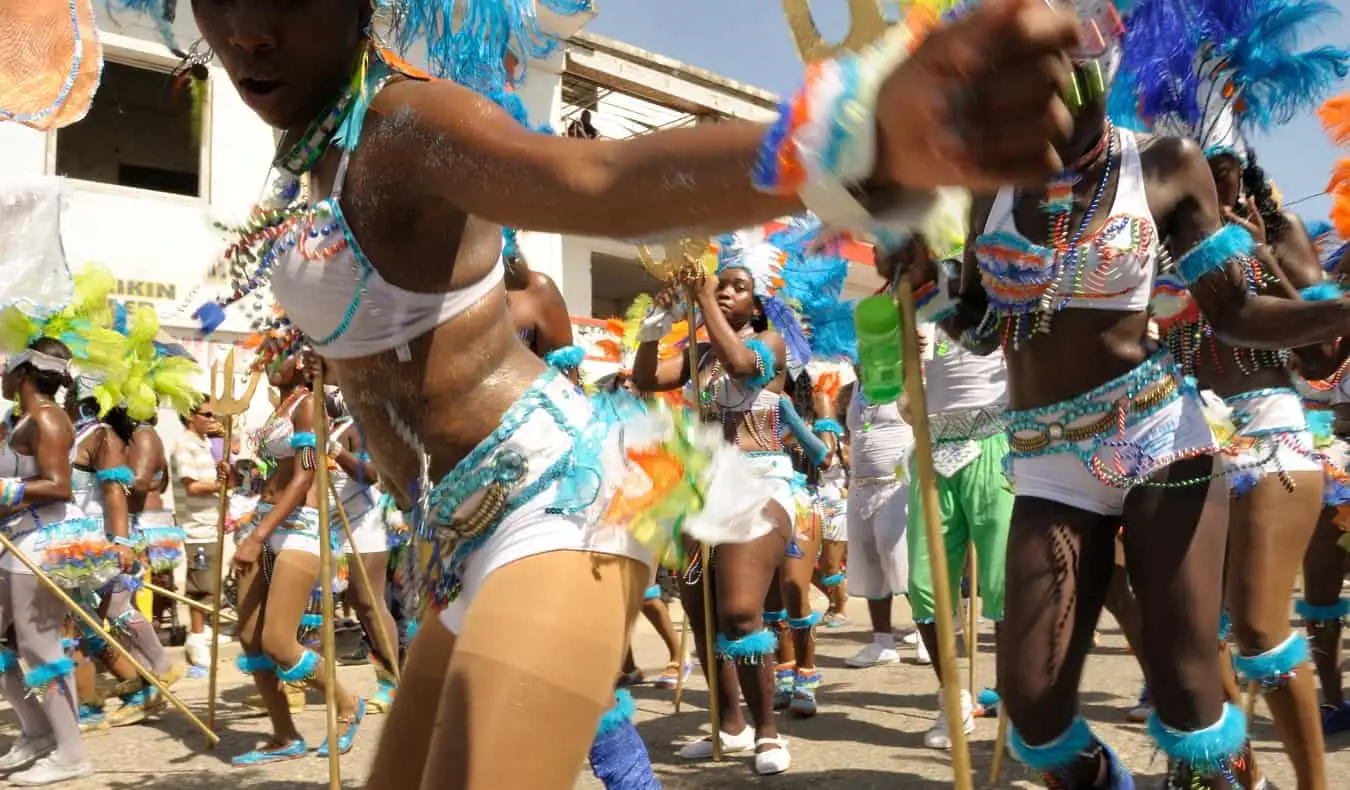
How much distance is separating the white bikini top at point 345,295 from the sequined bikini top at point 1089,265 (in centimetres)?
156

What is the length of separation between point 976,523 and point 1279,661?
5.99 ft

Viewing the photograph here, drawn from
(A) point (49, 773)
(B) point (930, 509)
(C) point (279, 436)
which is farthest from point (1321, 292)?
(A) point (49, 773)

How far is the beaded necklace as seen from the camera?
274cm

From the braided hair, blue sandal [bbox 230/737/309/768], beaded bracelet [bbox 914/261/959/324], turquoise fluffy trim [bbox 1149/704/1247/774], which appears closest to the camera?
beaded bracelet [bbox 914/261/959/324]

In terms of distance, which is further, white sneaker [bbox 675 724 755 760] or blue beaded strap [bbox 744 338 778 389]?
blue beaded strap [bbox 744 338 778 389]

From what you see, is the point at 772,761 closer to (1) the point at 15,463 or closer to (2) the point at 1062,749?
(2) the point at 1062,749

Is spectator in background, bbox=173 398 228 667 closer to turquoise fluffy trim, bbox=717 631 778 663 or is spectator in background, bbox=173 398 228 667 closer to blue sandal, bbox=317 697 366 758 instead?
blue sandal, bbox=317 697 366 758

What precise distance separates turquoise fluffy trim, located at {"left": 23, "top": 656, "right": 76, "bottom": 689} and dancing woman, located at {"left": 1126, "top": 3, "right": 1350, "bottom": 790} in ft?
16.6

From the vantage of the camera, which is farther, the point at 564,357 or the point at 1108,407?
the point at 564,357

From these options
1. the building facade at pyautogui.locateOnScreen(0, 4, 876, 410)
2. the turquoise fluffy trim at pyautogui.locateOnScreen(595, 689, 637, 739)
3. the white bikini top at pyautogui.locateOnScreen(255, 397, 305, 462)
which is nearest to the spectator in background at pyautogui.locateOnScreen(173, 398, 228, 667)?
the building facade at pyautogui.locateOnScreen(0, 4, 876, 410)

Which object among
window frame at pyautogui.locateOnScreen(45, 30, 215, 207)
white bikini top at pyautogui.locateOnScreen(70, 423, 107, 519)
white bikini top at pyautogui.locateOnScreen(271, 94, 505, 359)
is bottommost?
white bikini top at pyautogui.locateOnScreen(70, 423, 107, 519)

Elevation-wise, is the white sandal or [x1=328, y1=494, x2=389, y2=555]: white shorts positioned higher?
[x1=328, y1=494, x2=389, y2=555]: white shorts

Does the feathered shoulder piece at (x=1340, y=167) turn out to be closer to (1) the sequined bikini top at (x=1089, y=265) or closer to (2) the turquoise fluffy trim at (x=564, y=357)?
(1) the sequined bikini top at (x=1089, y=265)

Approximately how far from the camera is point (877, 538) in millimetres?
6441
